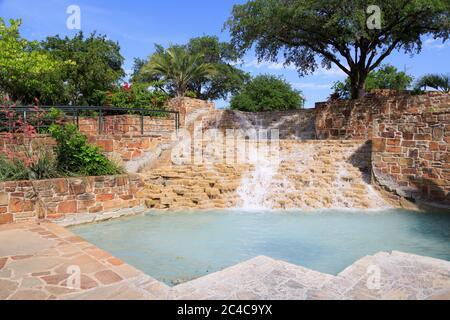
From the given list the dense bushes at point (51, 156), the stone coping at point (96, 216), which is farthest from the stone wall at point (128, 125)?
the stone coping at point (96, 216)

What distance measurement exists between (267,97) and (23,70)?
1529cm

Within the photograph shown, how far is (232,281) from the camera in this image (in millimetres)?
3162

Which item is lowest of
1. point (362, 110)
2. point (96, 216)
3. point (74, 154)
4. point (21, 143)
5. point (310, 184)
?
point (96, 216)

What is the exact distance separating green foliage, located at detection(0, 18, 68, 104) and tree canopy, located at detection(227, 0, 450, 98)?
8970 millimetres

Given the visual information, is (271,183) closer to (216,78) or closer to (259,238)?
(259,238)

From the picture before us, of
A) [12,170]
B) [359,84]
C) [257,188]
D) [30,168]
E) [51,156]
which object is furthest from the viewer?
[359,84]

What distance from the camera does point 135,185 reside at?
7.80 metres

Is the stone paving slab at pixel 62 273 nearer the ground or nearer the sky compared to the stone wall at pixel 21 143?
nearer the ground

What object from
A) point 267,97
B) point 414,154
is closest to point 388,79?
point 267,97

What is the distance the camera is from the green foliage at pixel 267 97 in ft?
76.4

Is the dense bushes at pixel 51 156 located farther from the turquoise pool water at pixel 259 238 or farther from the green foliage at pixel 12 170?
the turquoise pool water at pixel 259 238

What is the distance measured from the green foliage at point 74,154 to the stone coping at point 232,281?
325 cm

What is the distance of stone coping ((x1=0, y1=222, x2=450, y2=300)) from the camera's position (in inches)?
113
